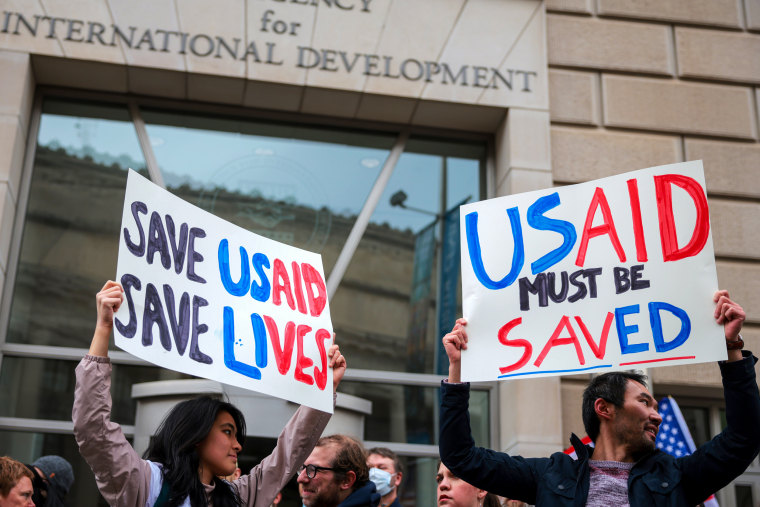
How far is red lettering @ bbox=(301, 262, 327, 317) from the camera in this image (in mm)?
4273

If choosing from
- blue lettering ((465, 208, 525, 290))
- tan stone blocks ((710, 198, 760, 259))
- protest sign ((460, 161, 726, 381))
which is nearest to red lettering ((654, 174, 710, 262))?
protest sign ((460, 161, 726, 381))

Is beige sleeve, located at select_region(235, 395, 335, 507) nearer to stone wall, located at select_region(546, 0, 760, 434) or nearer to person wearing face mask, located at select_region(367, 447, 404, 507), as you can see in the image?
person wearing face mask, located at select_region(367, 447, 404, 507)

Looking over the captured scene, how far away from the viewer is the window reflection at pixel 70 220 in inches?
294

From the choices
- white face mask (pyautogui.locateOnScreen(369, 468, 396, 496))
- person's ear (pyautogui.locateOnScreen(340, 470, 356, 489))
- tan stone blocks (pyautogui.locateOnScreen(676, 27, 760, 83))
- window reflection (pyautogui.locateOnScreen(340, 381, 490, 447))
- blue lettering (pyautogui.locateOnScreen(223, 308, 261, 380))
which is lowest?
person's ear (pyautogui.locateOnScreen(340, 470, 356, 489))

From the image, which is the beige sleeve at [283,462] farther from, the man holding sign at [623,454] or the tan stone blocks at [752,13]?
the tan stone blocks at [752,13]

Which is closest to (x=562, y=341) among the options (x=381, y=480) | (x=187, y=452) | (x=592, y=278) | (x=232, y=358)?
(x=592, y=278)

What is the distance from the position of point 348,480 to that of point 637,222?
68.5 inches

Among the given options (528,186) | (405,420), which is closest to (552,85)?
(528,186)

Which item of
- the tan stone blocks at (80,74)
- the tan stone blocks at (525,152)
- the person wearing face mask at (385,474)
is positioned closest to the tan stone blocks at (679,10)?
the tan stone blocks at (525,152)

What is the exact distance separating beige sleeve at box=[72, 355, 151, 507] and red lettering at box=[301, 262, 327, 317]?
1168 millimetres

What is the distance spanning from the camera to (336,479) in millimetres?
4305

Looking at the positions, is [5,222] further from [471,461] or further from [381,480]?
[471,461]

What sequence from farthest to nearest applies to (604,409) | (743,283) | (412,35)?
1. (412,35)
2. (743,283)
3. (604,409)

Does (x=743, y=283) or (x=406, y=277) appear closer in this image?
(x=743, y=283)
